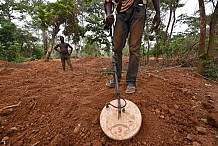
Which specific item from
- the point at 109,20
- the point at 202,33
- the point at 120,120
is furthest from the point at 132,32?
the point at 202,33

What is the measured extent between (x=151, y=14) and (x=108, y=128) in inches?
328

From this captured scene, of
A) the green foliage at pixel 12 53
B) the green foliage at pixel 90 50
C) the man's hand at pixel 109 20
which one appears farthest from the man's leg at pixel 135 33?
the green foliage at pixel 90 50

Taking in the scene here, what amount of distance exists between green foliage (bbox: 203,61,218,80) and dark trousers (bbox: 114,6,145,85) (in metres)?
2.77

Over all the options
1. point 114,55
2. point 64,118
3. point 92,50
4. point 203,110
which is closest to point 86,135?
point 64,118

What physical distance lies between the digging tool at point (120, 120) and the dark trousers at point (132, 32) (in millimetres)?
557

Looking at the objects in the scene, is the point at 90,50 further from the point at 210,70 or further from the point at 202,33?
the point at 210,70

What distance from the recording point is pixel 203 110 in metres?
2.16

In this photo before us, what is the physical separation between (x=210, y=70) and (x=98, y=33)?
38.3ft

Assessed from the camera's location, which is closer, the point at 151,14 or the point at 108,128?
the point at 108,128

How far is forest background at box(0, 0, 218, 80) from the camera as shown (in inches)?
172

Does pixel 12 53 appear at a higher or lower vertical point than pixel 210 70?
higher

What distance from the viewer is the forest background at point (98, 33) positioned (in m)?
4.37

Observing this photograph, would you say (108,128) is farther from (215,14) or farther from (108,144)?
(215,14)

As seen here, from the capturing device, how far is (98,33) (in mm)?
15031
